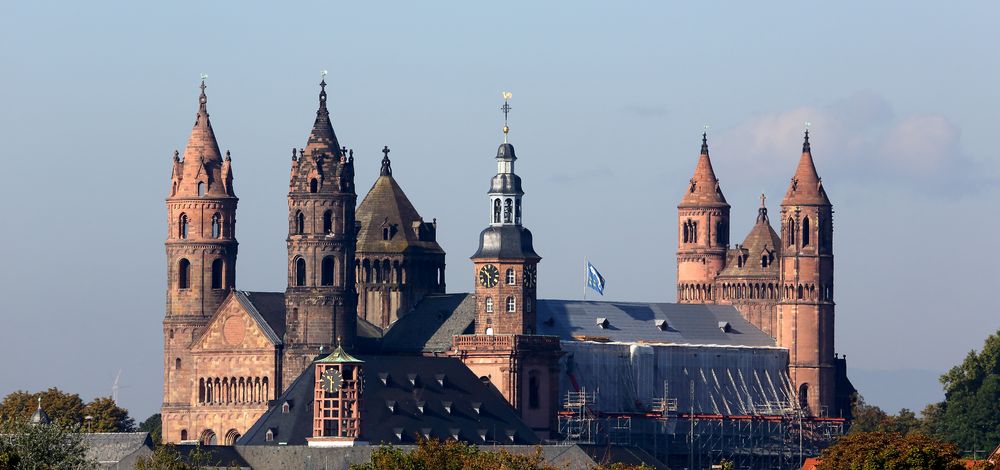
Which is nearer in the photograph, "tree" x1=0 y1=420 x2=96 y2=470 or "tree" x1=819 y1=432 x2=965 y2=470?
"tree" x1=0 y1=420 x2=96 y2=470

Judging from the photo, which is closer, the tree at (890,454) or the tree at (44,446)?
the tree at (44,446)

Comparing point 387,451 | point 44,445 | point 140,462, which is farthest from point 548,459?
point 44,445

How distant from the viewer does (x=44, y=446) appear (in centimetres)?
14538

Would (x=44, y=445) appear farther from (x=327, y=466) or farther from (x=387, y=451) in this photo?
(x=327, y=466)

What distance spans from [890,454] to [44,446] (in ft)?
142

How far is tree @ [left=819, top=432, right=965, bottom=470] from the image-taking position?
165 meters

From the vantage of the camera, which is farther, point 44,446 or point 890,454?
point 890,454

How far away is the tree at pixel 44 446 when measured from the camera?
472 feet

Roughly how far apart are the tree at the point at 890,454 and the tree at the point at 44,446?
131 feet

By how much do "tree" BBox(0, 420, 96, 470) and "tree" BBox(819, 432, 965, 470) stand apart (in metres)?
40.0

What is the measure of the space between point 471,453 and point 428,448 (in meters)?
5.47

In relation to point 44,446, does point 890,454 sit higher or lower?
higher

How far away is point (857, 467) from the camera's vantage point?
554 ft

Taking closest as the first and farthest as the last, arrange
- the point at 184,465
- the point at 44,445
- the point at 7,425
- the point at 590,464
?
the point at 44,445, the point at 7,425, the point at 184,465, the point at 590,464
